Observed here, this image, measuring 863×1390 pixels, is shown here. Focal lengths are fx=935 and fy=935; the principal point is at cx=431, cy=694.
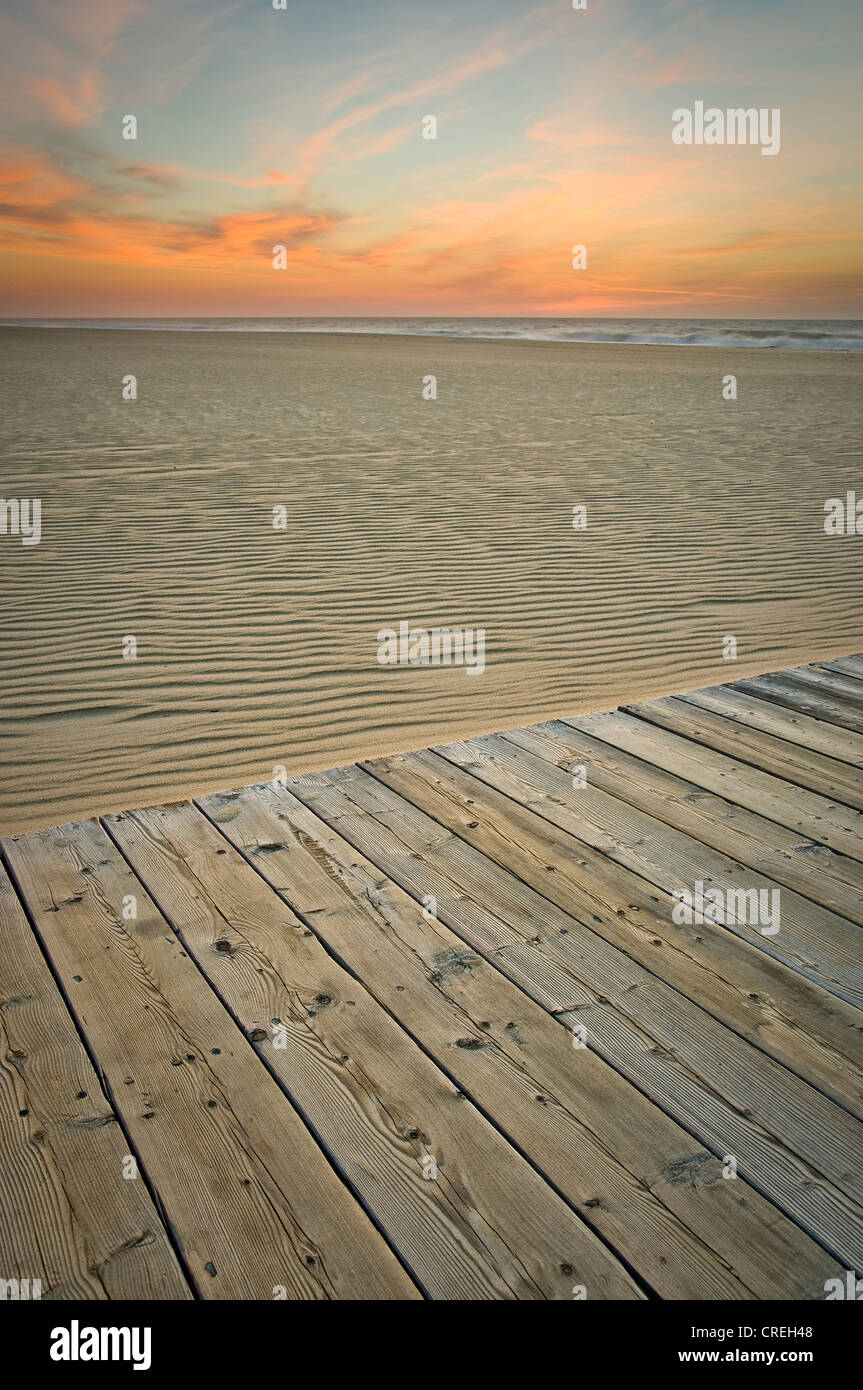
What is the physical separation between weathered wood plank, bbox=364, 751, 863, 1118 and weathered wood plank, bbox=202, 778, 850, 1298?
0.29 m

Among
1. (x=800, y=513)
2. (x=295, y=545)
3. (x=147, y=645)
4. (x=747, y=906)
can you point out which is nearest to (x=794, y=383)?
(x=800, y=513)

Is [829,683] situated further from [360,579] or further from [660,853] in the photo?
[360,579]

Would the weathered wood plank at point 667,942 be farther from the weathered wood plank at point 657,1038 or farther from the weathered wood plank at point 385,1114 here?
the weathered wood plank at point 385,1114

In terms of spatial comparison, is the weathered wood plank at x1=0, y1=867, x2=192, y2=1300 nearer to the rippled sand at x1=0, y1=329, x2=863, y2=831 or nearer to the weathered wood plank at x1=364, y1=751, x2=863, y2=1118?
the weathered wood plank at x1=364, y1=751, x2=863, y2=1118

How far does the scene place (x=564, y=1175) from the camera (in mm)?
1570

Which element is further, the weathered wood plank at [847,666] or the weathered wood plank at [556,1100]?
the weathered wood plank at [847,666]

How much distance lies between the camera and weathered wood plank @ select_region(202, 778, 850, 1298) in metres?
1.44

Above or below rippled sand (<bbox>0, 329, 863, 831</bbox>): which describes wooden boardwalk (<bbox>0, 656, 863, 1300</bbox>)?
below

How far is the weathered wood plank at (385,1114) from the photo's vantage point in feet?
4.70

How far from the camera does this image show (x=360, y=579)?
19.6ft

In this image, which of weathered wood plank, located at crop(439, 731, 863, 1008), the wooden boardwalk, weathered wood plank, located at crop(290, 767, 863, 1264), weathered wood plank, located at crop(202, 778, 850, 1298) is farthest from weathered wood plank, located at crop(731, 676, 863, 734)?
weathered wood plank, located at crop(202, 778, 850, 1298)

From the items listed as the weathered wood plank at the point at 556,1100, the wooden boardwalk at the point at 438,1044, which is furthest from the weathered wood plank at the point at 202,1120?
the weathered wood plank at the point at 556,1100

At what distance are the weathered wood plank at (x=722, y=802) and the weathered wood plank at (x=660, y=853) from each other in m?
0.05

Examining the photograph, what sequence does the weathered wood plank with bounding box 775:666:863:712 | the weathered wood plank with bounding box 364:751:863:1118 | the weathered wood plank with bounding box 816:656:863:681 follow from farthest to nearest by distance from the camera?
the weathered wood plank with bounding box 816:656:863:681 → the weathered wood plank with bounding box 775:666:863:712 → the weathered wood plank with bounding box 364:751:863:1118
